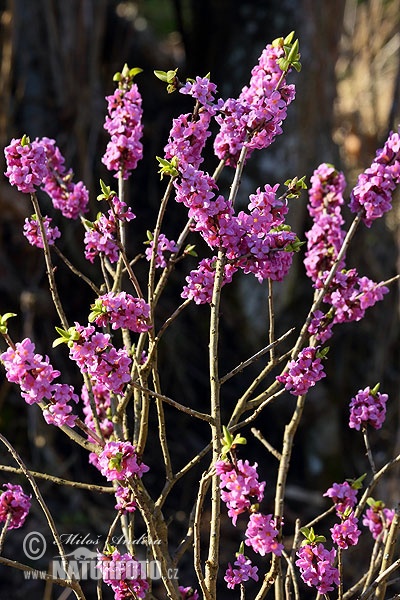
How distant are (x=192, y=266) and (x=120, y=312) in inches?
89.8

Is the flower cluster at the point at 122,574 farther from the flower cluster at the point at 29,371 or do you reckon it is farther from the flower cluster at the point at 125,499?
the flower cluster at the point at 29,371

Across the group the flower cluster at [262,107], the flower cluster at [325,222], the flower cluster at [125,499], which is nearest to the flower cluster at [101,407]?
the flower cluster at [125,499]

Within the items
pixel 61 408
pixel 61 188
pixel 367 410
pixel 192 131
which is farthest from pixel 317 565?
pixel 61 188

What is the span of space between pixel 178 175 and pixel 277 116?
21 centimetres

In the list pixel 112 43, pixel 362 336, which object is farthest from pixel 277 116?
pixel 112 43

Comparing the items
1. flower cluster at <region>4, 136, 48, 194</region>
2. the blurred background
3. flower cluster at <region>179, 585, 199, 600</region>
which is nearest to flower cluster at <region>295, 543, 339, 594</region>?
flower cluster at <region>179, 585, 199, 600</region>

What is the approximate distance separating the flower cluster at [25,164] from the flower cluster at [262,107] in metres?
0.34

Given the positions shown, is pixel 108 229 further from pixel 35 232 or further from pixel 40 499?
pixel 40 499

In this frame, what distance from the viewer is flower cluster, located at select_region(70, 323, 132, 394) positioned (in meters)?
1.26

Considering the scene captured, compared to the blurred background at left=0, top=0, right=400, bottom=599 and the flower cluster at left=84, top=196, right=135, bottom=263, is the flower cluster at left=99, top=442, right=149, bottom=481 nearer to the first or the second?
the flower cluster at left=84, top=196, right=135, bottom=263

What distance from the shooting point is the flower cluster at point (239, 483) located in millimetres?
1222

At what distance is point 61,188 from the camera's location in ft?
5.77

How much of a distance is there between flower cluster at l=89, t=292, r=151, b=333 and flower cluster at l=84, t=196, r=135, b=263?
16 centimetres

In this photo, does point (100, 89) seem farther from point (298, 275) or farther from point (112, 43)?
point (298, 275)
